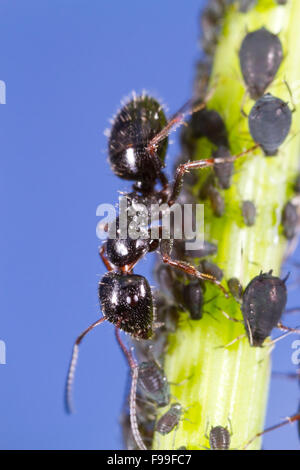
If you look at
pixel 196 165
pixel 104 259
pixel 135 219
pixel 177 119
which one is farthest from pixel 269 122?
pixel 104 259

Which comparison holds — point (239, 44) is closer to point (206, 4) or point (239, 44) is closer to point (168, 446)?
point (206, 4)

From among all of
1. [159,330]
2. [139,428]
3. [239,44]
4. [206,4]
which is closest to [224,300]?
[159,330]

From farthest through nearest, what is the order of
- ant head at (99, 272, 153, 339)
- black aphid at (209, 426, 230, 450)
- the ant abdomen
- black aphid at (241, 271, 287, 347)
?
the ant abdomen < ant head at (99, 272, 153, 339) < black aphid at (241, 271, 287, 347) < black aphid at (209, 426, 230, 450)

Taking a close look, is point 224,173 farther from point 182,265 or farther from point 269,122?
point 182,265

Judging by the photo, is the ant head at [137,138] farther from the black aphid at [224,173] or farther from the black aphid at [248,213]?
the black aphid at [248,213]

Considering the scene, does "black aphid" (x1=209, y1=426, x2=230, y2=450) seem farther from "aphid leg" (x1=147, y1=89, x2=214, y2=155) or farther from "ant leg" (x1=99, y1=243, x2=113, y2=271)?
"aphid leg" (x1=147, y1=89, x2=214, y2=155)

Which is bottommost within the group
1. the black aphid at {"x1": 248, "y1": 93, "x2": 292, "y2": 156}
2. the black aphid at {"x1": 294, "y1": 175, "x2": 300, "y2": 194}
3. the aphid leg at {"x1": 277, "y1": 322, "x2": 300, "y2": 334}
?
the aphid leg at {"x1": 277, "y1": 322, "x2": 300, "y2": 334}

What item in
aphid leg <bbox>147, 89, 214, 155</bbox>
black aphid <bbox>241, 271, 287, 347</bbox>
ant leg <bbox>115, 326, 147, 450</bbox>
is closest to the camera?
black aphid <bbox>241, 271, 287, 347</bbox>

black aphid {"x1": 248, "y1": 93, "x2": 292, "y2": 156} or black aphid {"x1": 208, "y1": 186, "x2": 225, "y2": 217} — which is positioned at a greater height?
black aphid {"x1": 248, "y1": 93, "x2": 292, "y2": 156}

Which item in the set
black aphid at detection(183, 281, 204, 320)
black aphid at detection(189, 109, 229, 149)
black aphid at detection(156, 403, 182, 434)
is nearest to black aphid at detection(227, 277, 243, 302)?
black aphid at detection(183, 281, 204, 320)
